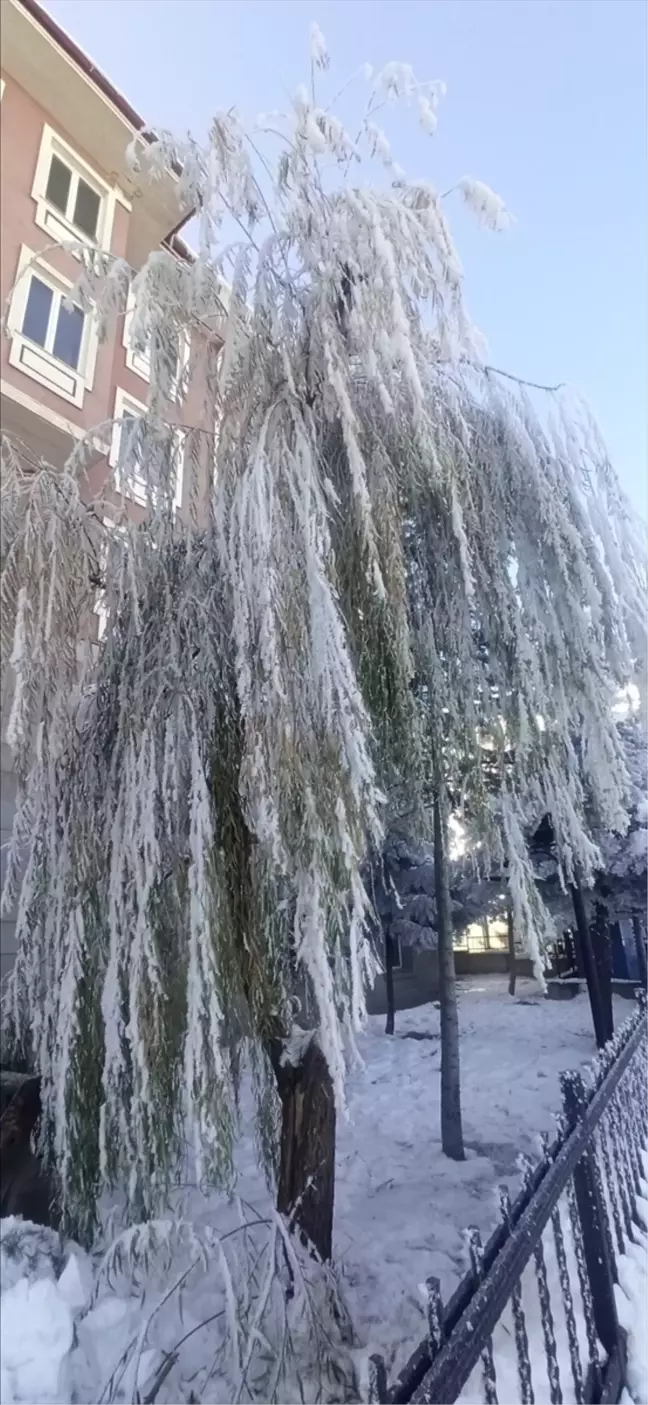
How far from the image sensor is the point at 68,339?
790 centimetres

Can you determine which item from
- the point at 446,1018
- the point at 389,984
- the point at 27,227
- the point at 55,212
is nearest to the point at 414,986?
the point at 389,984

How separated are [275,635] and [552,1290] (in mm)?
2860

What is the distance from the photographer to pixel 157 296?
3221mm

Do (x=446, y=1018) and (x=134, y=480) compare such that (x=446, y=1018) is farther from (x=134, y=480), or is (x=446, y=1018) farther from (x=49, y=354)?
(x=49, y=354)

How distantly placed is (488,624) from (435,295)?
172cm

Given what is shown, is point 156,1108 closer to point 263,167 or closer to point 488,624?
point 488,624

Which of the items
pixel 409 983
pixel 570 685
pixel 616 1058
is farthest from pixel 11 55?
pixel 409 983

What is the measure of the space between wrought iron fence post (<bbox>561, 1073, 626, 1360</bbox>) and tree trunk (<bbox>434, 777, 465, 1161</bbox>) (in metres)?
2.27

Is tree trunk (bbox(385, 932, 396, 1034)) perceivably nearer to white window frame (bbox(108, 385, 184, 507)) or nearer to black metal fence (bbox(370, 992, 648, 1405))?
black metal fence (bbox(370, 992, 648, 1405))

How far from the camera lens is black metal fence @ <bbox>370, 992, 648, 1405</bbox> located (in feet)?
5.15

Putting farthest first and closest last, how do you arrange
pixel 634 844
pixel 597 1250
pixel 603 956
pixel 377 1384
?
pixel 603 956
pixel 634 844
pixel 597 1250
pixel 377 1384

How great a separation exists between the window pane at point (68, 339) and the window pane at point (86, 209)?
147cm

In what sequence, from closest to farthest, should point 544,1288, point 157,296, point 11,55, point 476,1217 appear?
point 544,1288
point 157,296
point 476,1217
point 11,55

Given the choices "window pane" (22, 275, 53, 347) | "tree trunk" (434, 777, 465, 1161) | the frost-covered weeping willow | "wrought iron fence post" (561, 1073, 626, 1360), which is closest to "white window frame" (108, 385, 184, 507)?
the frost-covered weeping willow
